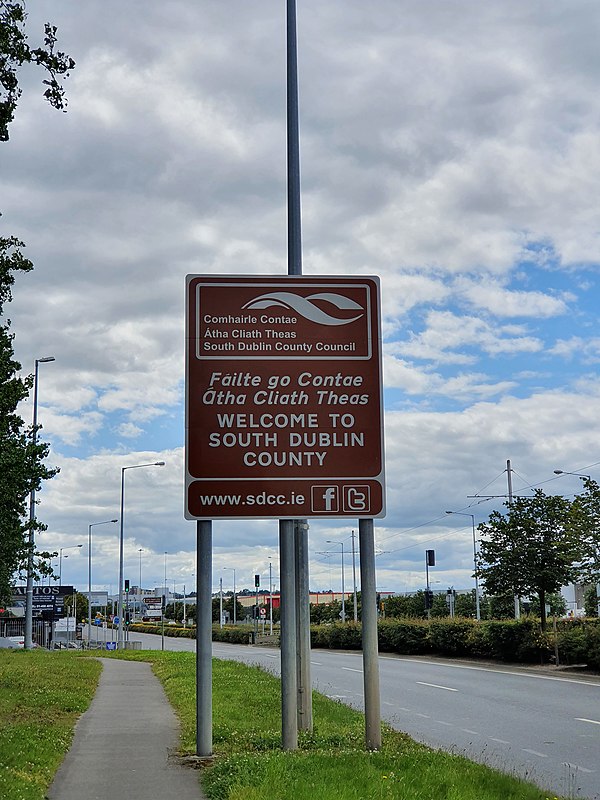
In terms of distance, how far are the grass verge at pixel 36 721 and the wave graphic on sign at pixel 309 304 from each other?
17.7ft

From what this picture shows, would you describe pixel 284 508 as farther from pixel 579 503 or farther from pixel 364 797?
pixel 579 503

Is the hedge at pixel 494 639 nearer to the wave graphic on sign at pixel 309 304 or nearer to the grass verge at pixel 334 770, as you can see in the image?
the grass verge at pixel 334 770

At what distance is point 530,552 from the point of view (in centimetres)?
3622

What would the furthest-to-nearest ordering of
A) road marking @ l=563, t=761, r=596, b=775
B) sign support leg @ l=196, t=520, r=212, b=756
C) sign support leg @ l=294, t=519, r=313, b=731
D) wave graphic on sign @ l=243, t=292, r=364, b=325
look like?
sign support leg @ l=294, t=519, r=313, b=731 → road marking @ l=563, t=761, r=596, b=775 → wave graphic on sign @ l=243, t=292, r=364, b=325 → sign support leg @ l=196, t=520, r=212, b=756

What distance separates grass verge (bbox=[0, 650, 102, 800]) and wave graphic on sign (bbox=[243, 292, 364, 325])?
5.40 metres

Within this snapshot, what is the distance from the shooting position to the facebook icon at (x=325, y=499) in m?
11.7

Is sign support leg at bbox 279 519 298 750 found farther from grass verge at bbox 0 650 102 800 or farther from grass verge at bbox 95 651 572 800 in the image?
grass verge at bbox 0 650 102 800

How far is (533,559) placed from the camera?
36.3 metres

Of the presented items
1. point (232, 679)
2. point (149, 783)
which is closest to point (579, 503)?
A: point (232, 679)

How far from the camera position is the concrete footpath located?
32.4 feet

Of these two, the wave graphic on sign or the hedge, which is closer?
the wave graphic on sign

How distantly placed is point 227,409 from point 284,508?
49.5 inches

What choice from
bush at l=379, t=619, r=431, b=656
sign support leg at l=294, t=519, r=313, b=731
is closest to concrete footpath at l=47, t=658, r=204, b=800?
sign support leg at l=294, t=519, r=313, b=731

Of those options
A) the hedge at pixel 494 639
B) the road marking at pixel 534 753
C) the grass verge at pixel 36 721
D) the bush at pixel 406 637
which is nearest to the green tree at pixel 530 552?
the hedge at pixel 494 639
